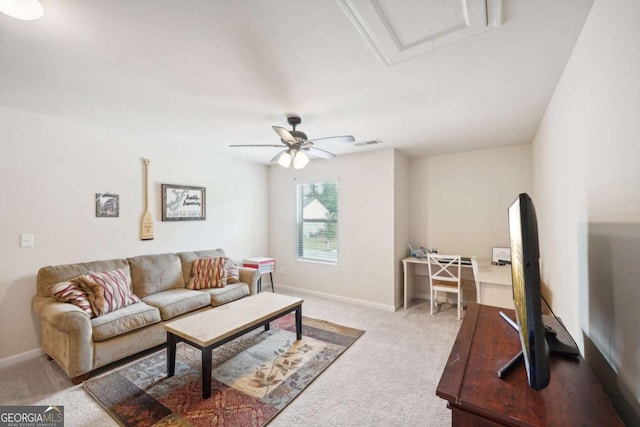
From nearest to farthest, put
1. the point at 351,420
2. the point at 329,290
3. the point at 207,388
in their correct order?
the point at 351,420 < the point at 207,388 < the point at 329,290

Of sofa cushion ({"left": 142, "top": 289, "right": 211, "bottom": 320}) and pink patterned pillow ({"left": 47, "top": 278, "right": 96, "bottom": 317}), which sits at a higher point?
pink patterned pillow ({"left": 47, "top": 278, "right": 96, "bottom": 317})

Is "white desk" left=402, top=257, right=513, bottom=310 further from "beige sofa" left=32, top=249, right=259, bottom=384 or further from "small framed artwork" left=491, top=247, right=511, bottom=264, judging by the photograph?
"beige sofa" left=32, top=249, right=259, bottom=384

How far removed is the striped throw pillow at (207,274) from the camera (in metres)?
3.56

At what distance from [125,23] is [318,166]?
3.50 meters

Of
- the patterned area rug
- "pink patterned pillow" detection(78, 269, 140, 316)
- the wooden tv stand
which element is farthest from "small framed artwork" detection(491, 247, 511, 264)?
"pink patterned pillow" detection(78, 269, 140, 316)

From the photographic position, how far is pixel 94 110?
262cm

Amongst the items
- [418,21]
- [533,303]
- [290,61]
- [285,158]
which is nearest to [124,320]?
[285,158]

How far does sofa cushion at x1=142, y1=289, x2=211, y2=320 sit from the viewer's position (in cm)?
289

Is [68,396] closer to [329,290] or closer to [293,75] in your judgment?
[293,75]

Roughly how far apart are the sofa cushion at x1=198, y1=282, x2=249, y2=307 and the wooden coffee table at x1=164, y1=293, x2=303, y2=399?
0.57 meters

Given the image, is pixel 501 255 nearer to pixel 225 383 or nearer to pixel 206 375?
pixel 225 383

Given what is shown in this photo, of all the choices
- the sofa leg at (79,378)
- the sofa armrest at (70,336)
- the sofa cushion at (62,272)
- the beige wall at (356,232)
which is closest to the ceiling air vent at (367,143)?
the beige wall at (356,232)

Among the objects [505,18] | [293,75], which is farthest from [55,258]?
[505,18]

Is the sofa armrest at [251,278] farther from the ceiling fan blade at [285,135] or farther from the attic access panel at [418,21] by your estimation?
the attic access panel at [418,21]
